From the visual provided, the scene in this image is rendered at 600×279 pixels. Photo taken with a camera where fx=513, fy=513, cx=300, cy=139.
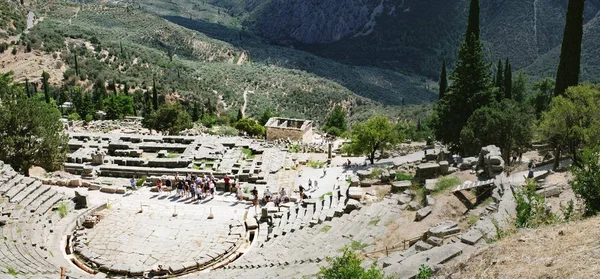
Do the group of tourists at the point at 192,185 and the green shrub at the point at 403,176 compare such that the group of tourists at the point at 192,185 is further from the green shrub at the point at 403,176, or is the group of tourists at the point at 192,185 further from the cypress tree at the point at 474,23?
the cypress tree at the point at 474,23

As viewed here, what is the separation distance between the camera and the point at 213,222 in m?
26.1

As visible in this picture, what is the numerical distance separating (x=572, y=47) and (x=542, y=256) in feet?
89.0

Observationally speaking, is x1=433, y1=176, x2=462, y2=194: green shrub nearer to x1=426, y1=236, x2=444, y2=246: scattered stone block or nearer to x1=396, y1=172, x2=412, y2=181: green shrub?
x1=396, y1=172, x2=412, y2=181: green shrub

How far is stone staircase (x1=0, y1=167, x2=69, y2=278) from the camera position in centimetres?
1909

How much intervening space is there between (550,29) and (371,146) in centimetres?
11927

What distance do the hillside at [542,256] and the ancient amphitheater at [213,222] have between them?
4.68 ft

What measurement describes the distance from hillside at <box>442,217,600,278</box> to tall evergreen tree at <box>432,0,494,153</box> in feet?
82.6

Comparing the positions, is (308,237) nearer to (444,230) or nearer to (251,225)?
(251,225)

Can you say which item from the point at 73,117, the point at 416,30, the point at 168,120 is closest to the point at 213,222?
the point at 168,120

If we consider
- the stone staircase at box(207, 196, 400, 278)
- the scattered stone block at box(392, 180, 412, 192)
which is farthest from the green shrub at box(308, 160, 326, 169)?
the scattered stone block at box(392, 180, 412, 192)

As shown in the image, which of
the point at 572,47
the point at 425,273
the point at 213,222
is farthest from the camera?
the point at 572,47

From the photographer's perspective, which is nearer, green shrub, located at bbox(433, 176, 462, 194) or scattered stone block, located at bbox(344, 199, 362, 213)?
green shrub, located at bbox(433, 176, 462, 194)

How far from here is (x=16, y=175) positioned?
2722 centimetres

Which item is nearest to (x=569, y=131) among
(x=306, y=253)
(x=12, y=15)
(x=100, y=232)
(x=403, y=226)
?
(x=403, y=226)
